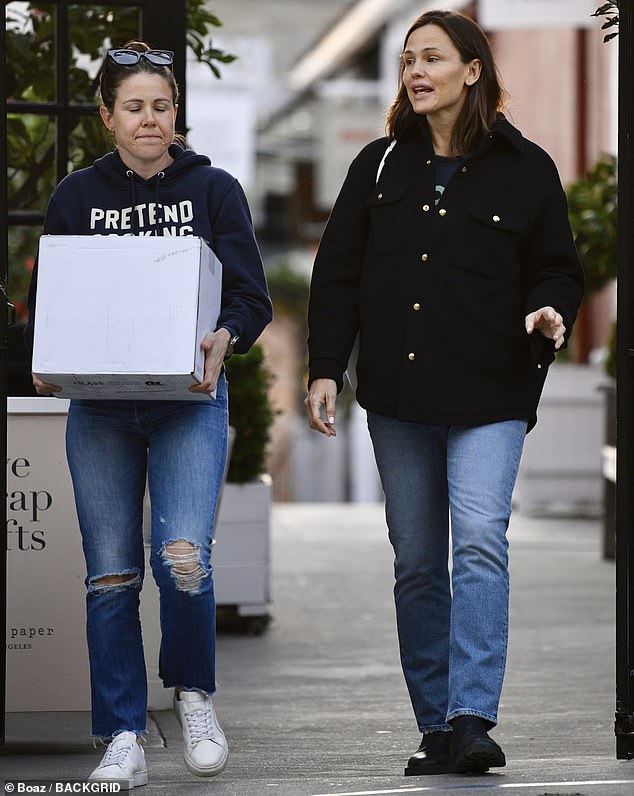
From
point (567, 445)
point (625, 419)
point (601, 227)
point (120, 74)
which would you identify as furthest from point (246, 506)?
point (567, 445)

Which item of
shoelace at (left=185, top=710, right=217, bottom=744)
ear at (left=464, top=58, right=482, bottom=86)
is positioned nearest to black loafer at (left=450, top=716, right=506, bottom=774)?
shoelace at (left=185, top=710, right=217, bottom=744)

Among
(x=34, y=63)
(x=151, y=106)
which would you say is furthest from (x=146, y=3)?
(x=151, y=106)

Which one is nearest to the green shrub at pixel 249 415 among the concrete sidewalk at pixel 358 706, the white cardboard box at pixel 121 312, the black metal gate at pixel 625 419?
the concrete sidewalk at pixel 358 706


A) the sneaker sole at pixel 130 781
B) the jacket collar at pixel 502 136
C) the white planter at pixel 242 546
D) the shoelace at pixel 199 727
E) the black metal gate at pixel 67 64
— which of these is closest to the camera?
the sneaker sole at pixel 130 781

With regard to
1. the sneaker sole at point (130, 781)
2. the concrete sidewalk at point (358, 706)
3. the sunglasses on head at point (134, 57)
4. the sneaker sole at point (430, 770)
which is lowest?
the concrete sidewalk at point (358, 706)

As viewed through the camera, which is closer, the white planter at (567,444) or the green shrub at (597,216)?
the green shrub at (597,216)

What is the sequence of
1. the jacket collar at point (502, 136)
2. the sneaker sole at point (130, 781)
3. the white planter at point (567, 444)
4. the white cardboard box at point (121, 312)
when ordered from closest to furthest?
1. the white cardboard box at point (121, 312)
2. the sneaker sole at point (130, 781)
3. the jacket collar at point (502, 136)
4. the white planter at point (567, 444)

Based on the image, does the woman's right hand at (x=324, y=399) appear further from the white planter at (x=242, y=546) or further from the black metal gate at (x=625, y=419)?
the white planter at (x=242, y=546)

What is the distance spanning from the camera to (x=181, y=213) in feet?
11.4

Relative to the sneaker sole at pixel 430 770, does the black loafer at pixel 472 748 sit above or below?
above

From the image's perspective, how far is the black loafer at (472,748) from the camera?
11.2 feet

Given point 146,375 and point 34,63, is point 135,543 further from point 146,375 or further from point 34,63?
point 34,63

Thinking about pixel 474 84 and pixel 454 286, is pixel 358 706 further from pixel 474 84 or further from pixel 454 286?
pixel 474 84

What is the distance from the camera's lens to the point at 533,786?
3.25 m
